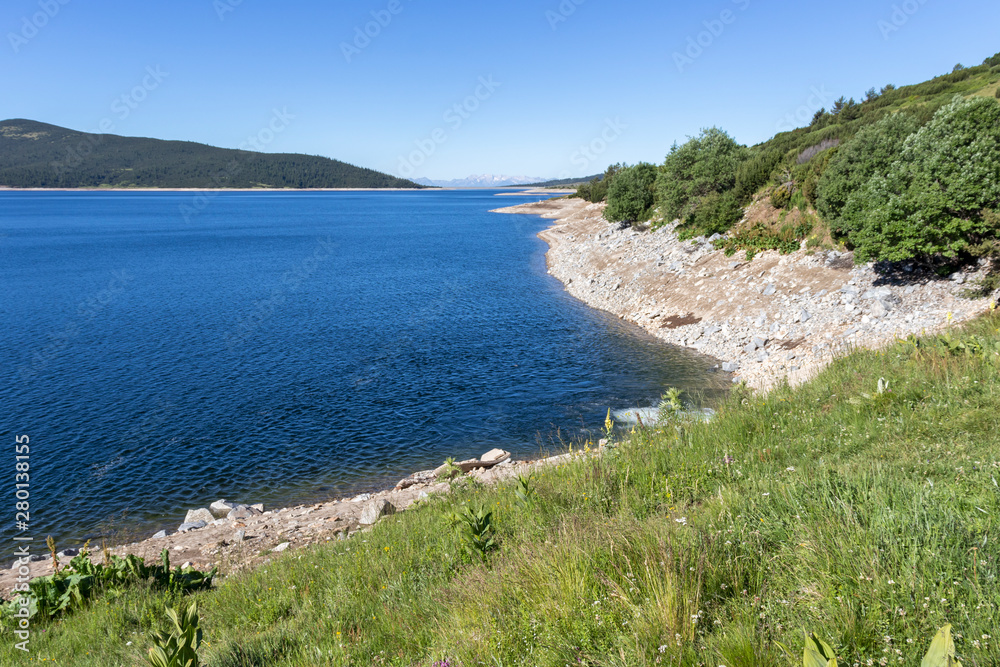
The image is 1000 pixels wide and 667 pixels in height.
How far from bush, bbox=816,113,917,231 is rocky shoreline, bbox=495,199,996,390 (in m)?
2.46

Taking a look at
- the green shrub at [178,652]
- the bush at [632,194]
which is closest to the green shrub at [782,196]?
the bush at [632,194]

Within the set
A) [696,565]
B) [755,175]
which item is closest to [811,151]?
[755,175]

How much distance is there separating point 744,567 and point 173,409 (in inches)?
870

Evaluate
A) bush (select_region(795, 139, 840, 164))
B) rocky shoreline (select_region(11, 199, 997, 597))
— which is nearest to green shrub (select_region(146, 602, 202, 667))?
rocky shoreline (select_region(11, 199, 997, 597))

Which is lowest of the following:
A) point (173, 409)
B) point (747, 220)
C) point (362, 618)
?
point (173, 409)

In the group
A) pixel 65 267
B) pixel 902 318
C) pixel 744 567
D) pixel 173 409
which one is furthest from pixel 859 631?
pixel 65 267

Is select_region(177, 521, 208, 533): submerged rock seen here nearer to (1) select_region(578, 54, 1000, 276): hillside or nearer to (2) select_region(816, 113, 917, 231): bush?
(1) select_region(578, 54, 1000, 276): hillside

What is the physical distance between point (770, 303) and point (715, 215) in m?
13.0

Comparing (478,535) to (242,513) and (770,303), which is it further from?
(770,303)

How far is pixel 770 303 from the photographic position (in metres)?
26.0

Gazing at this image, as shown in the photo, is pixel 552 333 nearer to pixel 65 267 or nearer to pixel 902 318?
pixel 902 318

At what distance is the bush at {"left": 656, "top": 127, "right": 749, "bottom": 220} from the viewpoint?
4103cm

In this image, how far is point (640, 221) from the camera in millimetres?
54188

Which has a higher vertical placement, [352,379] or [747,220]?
[747,220]
